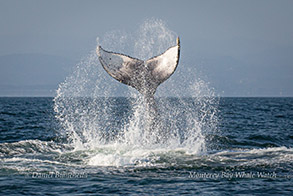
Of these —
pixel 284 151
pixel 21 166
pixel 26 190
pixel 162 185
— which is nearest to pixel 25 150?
pixel 21 166

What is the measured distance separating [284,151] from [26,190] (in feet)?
22.2

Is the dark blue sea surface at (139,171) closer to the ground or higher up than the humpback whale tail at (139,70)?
closer to the ground

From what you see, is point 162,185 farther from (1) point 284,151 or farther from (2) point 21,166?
(1) point 284,151

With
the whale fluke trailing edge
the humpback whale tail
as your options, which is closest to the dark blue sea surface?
the whale fluke trailing edge

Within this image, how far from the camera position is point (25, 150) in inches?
436

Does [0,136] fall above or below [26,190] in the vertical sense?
above

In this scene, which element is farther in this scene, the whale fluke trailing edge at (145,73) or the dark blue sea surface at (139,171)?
the whale fluke trailing edge at (145,73)

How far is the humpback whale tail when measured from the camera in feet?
31.7

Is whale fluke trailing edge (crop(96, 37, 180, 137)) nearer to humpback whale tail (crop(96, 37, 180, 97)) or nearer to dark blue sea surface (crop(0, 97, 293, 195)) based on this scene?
humpback whale tail (crop(96, 37, 180, 97))

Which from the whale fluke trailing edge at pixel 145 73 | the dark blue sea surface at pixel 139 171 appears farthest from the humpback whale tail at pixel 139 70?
the dark blue sea surface at pixel 139 171

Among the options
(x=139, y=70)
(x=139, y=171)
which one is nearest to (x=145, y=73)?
(x=139, y=70)

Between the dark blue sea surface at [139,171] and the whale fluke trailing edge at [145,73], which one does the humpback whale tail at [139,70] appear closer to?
the whale fluke trailing edge at [145,73]

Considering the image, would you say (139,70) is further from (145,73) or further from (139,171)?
(139,171)

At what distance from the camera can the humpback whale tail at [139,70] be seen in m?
9.66
